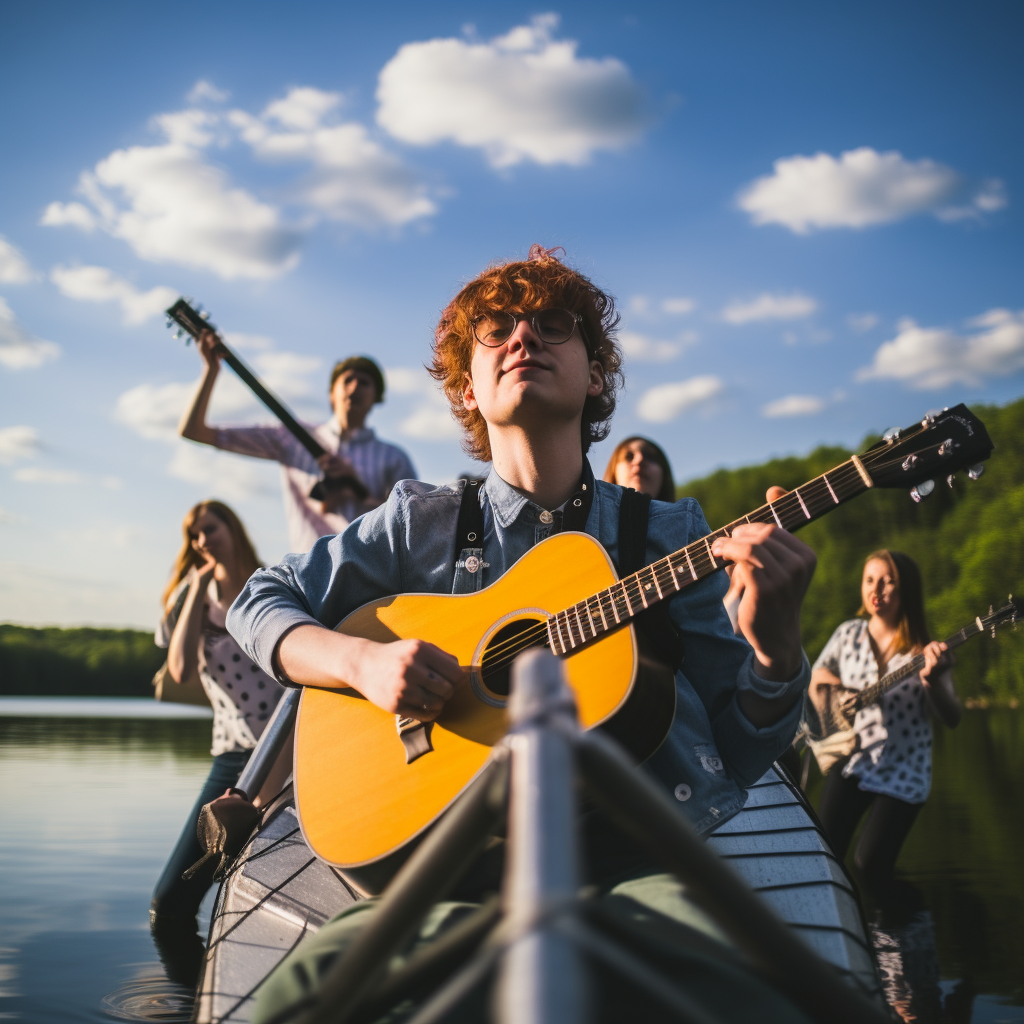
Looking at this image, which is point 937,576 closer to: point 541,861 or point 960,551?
point 960,551

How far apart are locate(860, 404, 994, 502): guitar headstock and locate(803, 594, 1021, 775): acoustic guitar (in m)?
4.40

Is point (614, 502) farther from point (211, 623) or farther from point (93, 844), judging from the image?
point (93, 844)

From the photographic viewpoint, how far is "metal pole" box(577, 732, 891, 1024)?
775 millimetres

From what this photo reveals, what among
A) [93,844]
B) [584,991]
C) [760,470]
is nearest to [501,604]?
[584,991]

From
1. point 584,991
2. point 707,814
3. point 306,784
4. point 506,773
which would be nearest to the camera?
point 584,991

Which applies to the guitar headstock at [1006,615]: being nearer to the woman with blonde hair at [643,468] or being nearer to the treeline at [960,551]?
the woman with blonde hair at [643,468]

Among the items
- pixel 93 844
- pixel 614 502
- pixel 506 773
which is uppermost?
pixel 614 502

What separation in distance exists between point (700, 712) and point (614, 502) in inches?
25.3

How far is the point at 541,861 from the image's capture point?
686mm

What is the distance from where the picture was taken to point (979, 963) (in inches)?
156

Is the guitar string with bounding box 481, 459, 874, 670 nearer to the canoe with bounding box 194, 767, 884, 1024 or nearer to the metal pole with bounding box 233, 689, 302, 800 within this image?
the canoe with bounding box 194, 767, 884, 1024

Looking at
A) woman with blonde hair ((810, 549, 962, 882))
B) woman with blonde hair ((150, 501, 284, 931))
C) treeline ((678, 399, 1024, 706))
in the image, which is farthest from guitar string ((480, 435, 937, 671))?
treeline ((678, 399, 1024, 706))

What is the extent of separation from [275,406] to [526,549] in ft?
14.0

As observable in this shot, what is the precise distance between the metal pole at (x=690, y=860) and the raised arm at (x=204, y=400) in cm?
539
